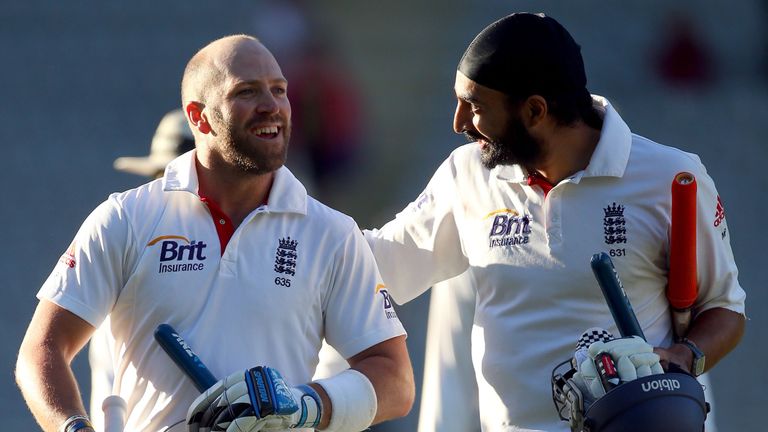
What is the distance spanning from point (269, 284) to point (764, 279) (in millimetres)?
4936

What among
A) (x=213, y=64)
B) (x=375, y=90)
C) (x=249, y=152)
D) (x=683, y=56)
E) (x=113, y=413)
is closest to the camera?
(x=113, y=413)

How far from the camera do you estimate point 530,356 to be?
3326 millimetres

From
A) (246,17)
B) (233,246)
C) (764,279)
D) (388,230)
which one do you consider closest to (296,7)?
(246,17)

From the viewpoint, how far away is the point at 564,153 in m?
3.38

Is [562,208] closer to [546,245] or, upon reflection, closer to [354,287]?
[546,245]

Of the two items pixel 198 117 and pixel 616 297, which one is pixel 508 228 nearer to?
pixel 616 297

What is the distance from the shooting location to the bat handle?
290cm

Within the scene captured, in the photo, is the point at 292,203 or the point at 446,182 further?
the point at 446,182

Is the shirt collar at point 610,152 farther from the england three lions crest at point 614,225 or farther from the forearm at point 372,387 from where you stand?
the forearm at point 372,387

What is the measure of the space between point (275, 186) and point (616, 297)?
815 mm

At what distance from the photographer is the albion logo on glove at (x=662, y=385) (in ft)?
9.34

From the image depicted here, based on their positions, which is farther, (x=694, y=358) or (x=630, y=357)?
(x=694, y=358)

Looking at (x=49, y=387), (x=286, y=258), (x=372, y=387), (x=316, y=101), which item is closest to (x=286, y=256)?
(x=286, y=258)

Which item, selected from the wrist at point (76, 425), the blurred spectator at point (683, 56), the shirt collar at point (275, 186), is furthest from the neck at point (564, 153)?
the blurred spectator at point (683, 56)
